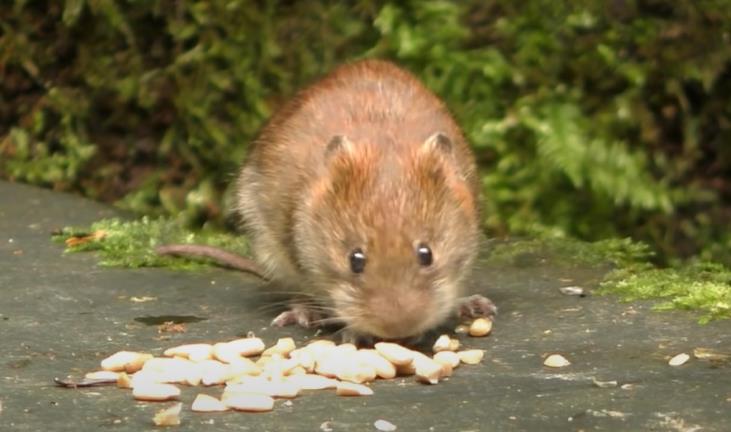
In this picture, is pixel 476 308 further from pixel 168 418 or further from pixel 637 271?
pixel 168 418

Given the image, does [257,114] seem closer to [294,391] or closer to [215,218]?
[215,218]

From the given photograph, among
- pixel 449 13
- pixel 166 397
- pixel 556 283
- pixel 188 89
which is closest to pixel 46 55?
pixel 188 89

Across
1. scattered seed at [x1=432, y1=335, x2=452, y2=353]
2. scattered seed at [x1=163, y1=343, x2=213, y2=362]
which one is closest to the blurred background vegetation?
scattered seed at [x1=432, y1=335, x2=452, y2=353]

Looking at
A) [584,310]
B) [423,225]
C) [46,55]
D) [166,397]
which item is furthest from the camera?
[46,55]

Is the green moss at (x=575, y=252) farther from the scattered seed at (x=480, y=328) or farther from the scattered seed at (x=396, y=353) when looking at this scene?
the scattered seed at (x=396, y=353)

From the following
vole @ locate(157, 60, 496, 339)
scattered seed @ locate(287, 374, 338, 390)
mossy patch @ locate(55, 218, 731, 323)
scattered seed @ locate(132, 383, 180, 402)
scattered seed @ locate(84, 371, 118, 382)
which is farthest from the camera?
mossy patch @ locate(55, 218, 731, 323)

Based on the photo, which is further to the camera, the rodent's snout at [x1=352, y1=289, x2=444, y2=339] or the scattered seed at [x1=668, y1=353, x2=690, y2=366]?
the rodent's snout at [x1=352, y1=289, x2=444, y2=339]

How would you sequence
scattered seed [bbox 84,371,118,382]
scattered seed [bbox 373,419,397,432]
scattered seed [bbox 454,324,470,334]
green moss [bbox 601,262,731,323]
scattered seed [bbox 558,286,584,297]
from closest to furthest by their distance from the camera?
scattered seed [bbox 373,419,397,432], scattered seed [bbox 84,371,118,382], scattered seed [bbox 454,324,470,334], green moss [bbox 601,262,731,323], scattered seed [bbox 558,286,584,297]

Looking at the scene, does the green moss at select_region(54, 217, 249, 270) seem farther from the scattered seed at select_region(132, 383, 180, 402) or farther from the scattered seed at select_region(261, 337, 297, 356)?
the scattered seed at select_region(132, 383, 180, 402)
